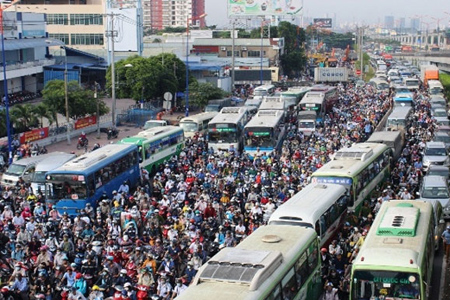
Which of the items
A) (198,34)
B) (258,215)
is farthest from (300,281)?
(198,34)

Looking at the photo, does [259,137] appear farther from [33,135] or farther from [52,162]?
[33,135]

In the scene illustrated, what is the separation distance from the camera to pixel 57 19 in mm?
72375

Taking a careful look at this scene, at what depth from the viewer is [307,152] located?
2891 centimetres

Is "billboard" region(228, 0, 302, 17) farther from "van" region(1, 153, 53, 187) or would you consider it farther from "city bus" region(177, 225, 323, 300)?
"city bus" region(177, 225, 323, 300)

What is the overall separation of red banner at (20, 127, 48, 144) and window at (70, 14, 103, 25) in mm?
38811

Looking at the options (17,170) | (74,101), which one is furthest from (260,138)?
(74,101)

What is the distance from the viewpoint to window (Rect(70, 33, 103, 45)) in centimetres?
7288

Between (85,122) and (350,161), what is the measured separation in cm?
2148

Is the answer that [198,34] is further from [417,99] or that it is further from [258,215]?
[258,215]

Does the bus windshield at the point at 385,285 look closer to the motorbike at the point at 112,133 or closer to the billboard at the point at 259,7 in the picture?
the motorbike at the point at 112,133

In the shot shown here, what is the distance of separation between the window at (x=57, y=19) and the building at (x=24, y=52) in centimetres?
1042

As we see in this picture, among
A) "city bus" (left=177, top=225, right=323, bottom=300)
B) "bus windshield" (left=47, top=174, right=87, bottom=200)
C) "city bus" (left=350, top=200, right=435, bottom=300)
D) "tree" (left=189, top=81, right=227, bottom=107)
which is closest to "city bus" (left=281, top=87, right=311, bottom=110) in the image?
"tree" (left=189, top=81, right=227, bottom=107)

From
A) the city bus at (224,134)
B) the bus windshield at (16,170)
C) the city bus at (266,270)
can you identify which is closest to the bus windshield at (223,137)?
the city bus at (224,134)

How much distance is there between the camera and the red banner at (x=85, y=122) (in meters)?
39.1
